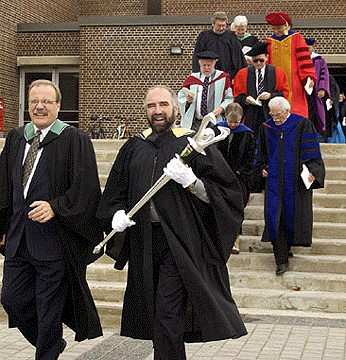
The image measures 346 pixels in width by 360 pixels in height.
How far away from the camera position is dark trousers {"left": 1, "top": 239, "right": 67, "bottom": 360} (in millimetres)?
5352

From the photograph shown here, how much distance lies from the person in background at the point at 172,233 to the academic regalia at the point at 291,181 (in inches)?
142

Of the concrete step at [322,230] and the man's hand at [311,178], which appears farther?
the concrete step at [322,230]

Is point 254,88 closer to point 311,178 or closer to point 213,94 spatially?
point 213,94

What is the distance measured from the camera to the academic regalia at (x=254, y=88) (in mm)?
10867

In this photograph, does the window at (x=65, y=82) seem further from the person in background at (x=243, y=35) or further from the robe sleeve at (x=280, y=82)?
the robe sleeve at (x=280, y=82)

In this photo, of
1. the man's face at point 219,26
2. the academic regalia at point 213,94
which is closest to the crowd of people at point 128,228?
the academic regalia at point 213,94

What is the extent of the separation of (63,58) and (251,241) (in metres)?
15.9

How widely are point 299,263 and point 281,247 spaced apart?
0.32 metres

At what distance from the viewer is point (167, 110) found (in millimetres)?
5227

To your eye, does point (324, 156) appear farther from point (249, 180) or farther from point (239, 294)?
point (239, 294)

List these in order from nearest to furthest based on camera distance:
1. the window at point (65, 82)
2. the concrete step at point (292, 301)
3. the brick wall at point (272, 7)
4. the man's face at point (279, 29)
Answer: the concrete step at point (292, 301) < the man's face at point (279, 29) < the window at point (65, 82) < the brick wall at point (272, 7)

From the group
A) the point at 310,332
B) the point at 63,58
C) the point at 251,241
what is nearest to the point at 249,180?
the point at 251,241

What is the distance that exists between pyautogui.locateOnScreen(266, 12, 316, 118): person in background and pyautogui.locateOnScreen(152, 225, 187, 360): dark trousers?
702 cm

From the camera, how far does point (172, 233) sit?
5066mm
